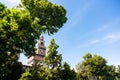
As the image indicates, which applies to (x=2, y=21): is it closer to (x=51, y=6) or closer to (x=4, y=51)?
(x=4, y=51)

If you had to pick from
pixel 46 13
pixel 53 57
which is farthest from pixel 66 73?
pixel 46 13

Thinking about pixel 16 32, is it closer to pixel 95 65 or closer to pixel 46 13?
pixel 46 13

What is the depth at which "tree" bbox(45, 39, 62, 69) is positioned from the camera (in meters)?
35.2

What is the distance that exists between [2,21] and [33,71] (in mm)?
10820

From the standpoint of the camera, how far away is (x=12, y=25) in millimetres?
25625

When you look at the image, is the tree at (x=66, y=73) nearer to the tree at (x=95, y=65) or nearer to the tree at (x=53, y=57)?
the tree at (x=53, y=57)

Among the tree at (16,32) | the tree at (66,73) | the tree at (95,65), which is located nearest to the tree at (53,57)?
the tree at (66,73)

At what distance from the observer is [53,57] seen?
117ft

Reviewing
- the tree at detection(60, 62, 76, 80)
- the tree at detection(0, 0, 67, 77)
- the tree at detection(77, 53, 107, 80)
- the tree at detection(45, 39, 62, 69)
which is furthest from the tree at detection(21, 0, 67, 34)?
the tree at detection(77, 53, 107, 80)

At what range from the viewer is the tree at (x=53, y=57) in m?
35.2

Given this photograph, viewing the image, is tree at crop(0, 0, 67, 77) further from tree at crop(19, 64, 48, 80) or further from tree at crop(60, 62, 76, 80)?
tree at crop(60, 62, 76, 80)

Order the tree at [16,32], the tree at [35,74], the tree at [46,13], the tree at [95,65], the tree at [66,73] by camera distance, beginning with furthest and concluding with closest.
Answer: the tree at [95,65]
the tree at [66,73]
the tree at [46,13]
the tree at [35,74]
the tree at [16,32]

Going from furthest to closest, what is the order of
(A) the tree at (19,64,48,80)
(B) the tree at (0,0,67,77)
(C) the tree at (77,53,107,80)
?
(C) the tree at (77,53,107,80)
(A) the tree at (19,64,48,80)
(B) the tree at (0,0,67,77)

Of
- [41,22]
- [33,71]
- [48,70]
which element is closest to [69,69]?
[48,70]
